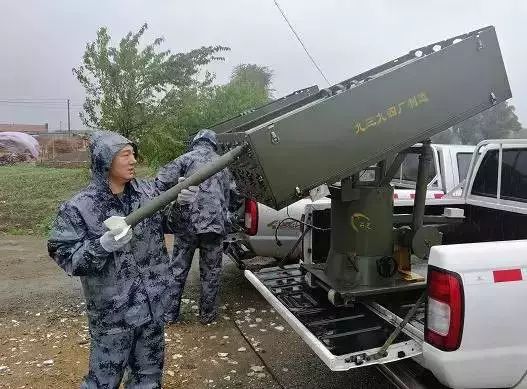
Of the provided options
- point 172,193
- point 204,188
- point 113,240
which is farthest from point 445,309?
point 204,188

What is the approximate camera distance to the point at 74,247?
103 inches

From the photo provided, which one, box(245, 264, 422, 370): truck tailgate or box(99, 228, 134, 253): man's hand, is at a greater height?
box(99, 228, 134, 253): man's hand

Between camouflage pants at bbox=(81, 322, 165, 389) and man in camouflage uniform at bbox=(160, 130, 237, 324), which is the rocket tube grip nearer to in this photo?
camouflage pants at bbox=(81, 322, 165, 389)

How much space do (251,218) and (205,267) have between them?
2.35 feet

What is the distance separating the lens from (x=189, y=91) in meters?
12.3

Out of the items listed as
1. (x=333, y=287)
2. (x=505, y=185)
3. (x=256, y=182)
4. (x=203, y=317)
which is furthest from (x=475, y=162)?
(x=203, y=317)

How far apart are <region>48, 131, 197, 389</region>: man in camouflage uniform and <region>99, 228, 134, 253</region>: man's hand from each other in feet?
0.22

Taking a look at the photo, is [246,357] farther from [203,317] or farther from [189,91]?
[189,91]

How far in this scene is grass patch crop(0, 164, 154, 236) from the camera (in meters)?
10.6

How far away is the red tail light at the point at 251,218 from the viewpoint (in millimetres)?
5457

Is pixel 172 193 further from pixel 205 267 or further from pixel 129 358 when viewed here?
pixel 205 267

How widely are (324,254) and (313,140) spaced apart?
162cm

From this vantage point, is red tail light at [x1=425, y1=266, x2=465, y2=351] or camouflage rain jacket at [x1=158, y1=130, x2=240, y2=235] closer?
red tail light at [x1=425, y1=266, x2=465, y2=351]

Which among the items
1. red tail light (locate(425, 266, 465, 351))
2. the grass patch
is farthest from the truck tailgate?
the grass patch
